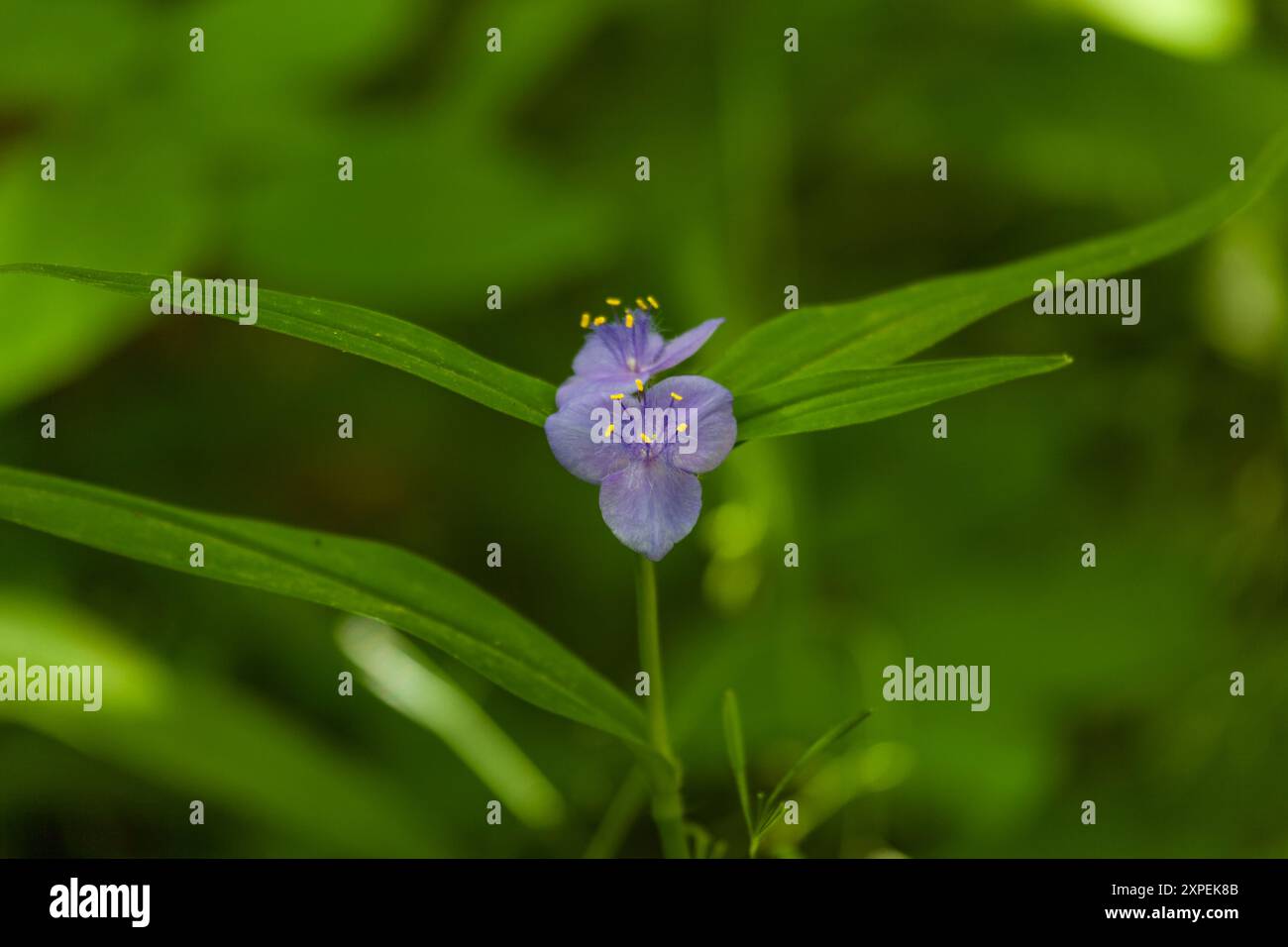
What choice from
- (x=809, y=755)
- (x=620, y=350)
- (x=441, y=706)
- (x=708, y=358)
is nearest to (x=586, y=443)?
(x=620, y=350)

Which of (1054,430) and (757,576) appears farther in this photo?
(1054,430)

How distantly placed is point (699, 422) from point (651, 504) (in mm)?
67

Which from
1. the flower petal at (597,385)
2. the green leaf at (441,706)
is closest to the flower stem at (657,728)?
the flower petal at (597,385)

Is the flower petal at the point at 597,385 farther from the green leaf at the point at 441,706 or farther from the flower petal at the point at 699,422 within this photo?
the green leaf at the point at 441,706

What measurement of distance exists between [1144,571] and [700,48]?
1345 mm

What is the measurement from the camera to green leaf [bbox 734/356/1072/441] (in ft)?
2.67

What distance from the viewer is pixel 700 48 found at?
2.45 m

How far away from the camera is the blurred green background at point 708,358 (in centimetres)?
192

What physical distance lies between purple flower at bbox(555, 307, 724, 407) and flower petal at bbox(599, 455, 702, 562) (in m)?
0.07

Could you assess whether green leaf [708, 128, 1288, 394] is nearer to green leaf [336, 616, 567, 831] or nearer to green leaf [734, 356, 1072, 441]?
green leaf [734, 356, 1072, 441]

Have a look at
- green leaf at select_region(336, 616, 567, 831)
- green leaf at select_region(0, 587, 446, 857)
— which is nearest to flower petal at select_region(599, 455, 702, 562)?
green leaf at select_region(336, 616, 567, 831)

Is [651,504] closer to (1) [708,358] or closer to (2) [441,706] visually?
(2) [441,706]
